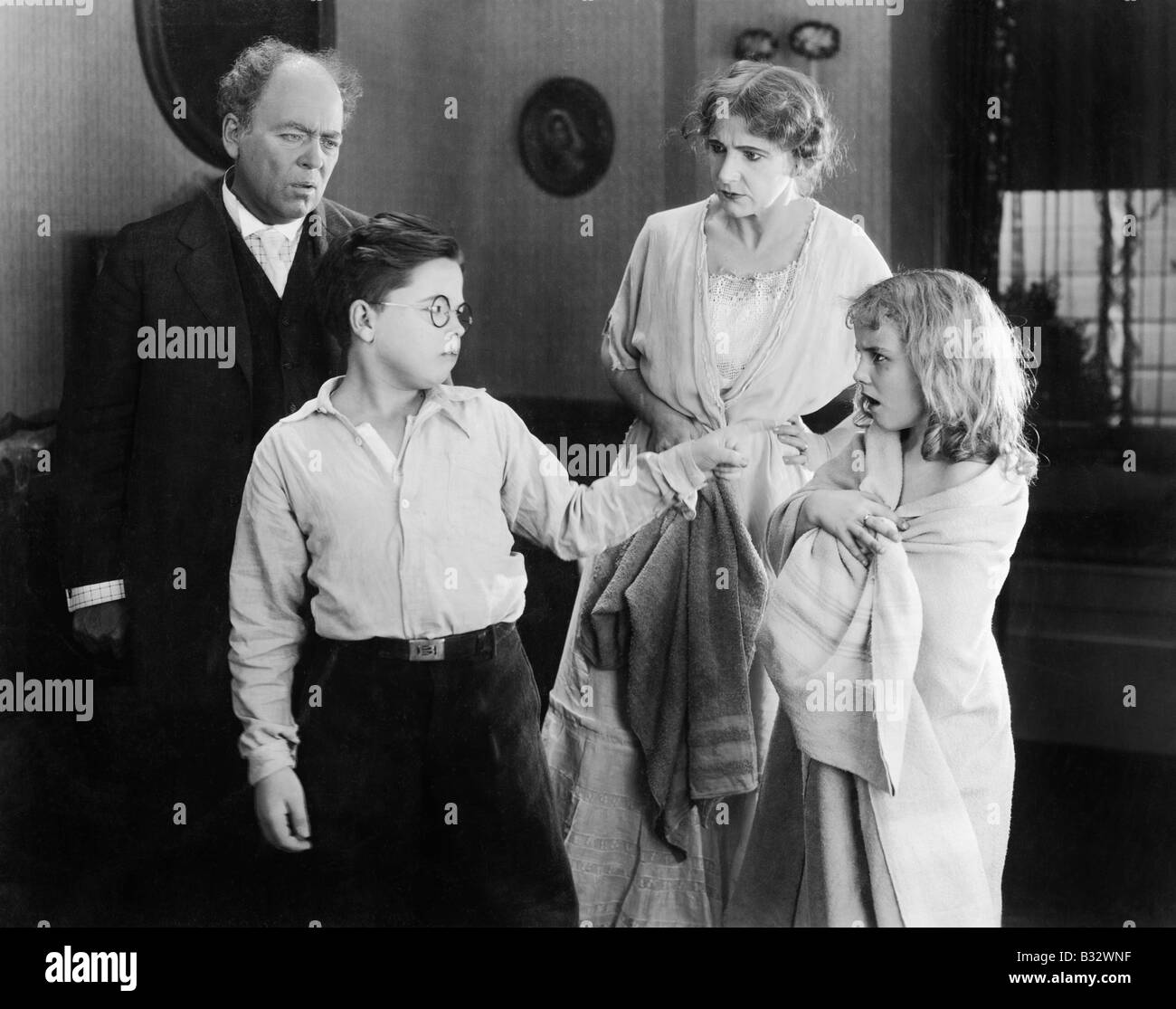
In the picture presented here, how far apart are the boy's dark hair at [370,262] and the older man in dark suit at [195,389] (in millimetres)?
56

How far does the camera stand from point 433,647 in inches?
98.7

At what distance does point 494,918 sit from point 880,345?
137cm

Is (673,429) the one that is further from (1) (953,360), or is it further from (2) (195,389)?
(2) (195,389)

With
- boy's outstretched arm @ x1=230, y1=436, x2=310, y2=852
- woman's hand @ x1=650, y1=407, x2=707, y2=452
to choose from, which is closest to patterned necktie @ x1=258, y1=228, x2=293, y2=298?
boy's outstretched arm @ x1=230, y1=436, x2=310, y2=852

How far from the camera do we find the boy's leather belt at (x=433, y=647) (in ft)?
8.23

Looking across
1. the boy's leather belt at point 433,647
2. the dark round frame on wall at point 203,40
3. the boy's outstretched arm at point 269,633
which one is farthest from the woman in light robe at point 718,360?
the dark round frame on wall at point 203,40

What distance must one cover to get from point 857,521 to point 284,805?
1243 mm

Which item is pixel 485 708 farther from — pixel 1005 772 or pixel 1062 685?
pixel 1062 685

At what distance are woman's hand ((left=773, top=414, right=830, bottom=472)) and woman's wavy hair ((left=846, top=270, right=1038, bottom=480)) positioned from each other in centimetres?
14

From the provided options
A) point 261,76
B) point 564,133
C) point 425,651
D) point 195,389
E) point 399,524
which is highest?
point 261,76

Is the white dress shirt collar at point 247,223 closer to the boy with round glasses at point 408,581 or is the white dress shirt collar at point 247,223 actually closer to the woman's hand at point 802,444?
the boy with round glasses at point 408,581

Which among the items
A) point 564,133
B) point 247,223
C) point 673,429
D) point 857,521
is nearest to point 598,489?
point 673,429

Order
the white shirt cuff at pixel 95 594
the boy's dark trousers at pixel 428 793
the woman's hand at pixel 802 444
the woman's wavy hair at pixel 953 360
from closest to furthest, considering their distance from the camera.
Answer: the woman's wavy hair at pixel 953 360, the boy's dark trousers at pixel 428 793, the woman's hand at pixel 802 444, the white shirt cuff at pixel 95 594
